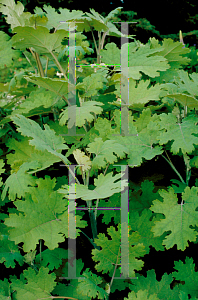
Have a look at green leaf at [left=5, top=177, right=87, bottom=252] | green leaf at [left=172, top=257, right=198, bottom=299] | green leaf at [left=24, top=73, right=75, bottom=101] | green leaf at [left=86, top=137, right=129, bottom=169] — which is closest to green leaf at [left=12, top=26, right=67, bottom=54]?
green leaf at [left=24, top=73, right=75, bottom=101]

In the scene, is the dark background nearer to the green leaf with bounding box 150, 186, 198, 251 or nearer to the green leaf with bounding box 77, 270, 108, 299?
the green leaf with bounding box 150, 186, 198, 251

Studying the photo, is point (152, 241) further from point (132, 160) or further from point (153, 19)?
point (153, 19)

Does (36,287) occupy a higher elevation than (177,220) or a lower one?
lower

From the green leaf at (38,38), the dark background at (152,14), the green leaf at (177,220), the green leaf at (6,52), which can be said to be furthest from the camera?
the dark background at (152,14)

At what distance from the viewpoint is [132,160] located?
976 millimetres

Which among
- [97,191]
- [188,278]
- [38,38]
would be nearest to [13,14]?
[38,38]

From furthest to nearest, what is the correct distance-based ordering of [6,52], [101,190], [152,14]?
[152,14]
[6,52]
[101,190]

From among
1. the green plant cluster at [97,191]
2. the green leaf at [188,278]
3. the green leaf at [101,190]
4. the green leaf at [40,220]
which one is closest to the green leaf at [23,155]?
the green plant cluster at [97,191]

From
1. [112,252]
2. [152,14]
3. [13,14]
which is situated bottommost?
[112,252]

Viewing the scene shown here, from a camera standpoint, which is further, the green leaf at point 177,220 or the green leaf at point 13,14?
the green leaf at point 13,14

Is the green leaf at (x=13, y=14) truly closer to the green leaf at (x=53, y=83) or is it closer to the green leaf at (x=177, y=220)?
the green leaf at (x=53, y=83)

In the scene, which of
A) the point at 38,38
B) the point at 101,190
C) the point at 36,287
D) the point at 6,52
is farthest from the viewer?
the point at 6,52

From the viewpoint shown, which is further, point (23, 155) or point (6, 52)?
point (6, 52)

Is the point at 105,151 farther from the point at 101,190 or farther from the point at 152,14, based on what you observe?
the point at 152,14
